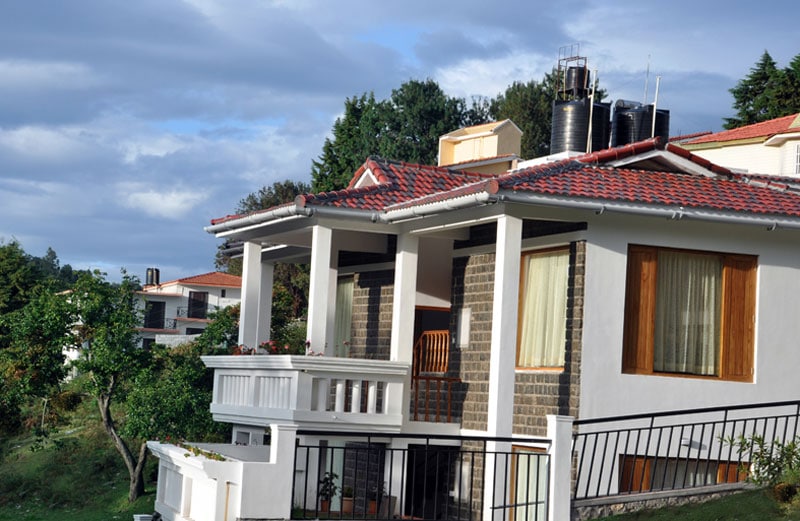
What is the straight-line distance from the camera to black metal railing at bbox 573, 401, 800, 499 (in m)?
15.9

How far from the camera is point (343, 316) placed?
2258 cm

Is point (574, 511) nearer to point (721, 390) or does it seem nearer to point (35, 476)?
point (721, 390)

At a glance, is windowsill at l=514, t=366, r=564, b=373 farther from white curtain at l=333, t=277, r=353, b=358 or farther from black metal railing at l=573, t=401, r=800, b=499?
white curtain at l=333, t=277, r=353, b=358

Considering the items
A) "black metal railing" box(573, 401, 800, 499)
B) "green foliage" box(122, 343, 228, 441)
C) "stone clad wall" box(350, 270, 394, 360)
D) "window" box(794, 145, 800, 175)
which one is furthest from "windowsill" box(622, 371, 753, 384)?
"window" box(794, 145, 800, 175)

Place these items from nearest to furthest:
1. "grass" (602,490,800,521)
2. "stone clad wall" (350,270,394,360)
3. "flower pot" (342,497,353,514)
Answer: "grass" (602,490,800,521) < "flower pot" (342,497,353,514) < "stone clad wall" (350,270,394,360)

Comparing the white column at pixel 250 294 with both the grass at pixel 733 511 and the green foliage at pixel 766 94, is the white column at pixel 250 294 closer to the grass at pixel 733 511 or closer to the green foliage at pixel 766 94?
the grass at pixel 733 511

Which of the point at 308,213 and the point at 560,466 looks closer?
the point at 560,466

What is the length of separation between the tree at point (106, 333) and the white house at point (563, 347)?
361 inches

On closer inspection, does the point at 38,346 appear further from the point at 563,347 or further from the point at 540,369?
the point at 563,347

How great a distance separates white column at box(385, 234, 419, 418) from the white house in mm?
33

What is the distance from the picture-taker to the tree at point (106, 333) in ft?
91.0

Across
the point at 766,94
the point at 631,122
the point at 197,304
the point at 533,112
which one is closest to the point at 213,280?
the point at 197,304

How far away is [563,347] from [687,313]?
1.79 metres

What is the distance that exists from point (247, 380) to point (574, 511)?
267 inches
